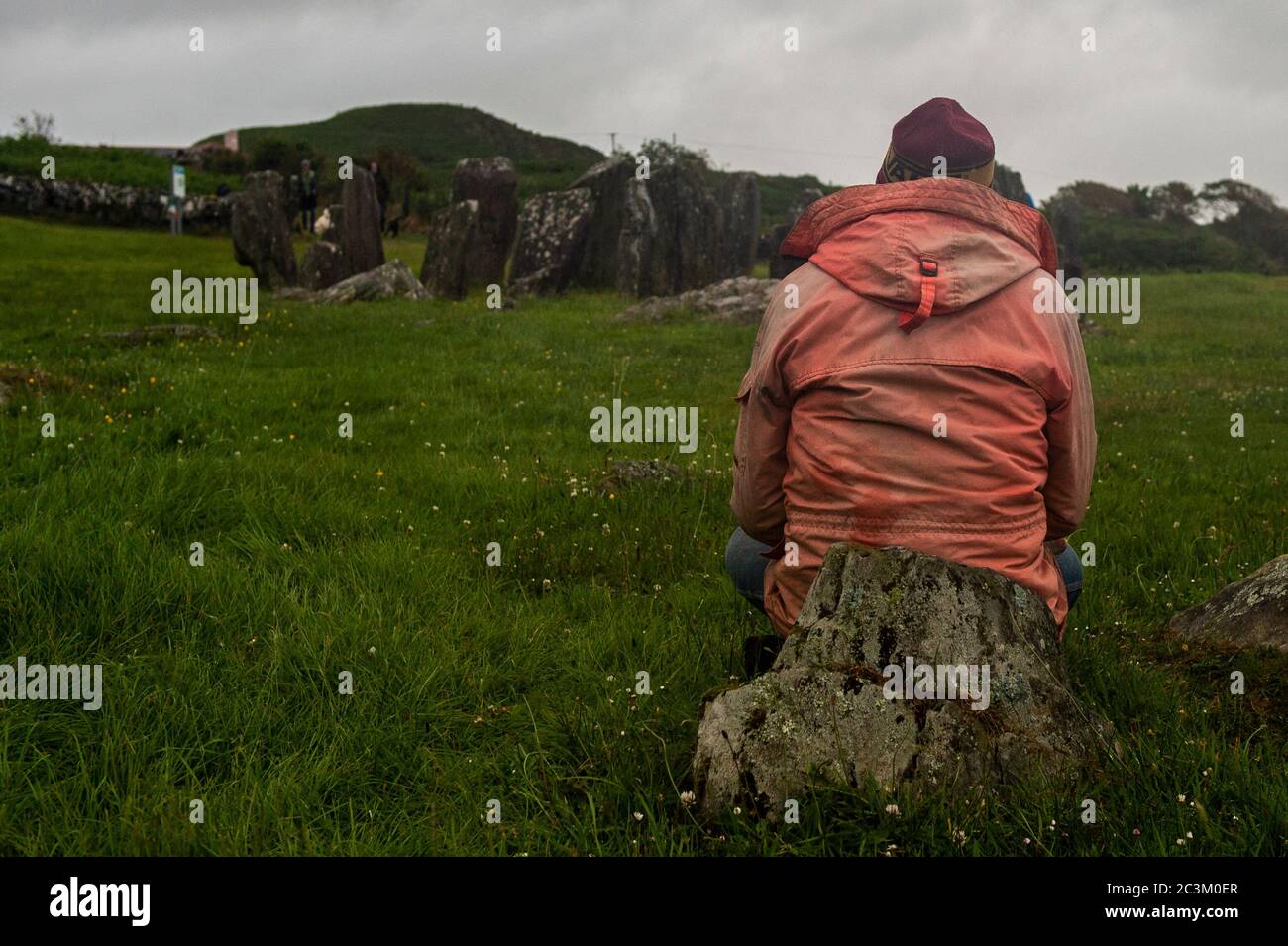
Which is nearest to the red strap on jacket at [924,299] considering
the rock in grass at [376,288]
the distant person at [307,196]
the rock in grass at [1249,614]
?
the rock in grass at [1249,614]

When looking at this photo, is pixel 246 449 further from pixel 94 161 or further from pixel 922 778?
pixel 94 161

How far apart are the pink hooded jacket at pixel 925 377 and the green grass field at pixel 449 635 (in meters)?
0.81

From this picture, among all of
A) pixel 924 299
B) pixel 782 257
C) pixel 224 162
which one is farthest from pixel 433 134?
pixel 924 299

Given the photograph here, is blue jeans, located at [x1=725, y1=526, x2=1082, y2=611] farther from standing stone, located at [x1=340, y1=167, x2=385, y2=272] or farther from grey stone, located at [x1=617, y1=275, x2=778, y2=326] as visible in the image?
standing stone, located at [x1=340, y1=167, x2=385, y2=272]

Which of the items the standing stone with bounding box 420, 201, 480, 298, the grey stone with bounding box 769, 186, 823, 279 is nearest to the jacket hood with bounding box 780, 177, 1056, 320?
the grey stone with bounding box 769, 186, 823, 279

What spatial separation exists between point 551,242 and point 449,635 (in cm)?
1990

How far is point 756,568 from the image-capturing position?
4316 mm

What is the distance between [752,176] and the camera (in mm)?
31812

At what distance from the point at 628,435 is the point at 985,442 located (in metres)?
6.11

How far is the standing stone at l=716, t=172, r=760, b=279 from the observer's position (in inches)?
1208

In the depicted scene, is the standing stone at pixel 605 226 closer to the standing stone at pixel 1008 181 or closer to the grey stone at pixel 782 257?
the grey stone at pixel 782 257

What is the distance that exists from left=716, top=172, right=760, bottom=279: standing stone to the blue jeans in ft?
86.3
